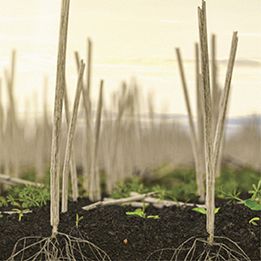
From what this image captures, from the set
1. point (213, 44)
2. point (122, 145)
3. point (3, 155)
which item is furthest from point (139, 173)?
point (213, 44)

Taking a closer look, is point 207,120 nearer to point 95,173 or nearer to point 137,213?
point 137,213

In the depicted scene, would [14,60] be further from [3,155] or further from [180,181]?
[180,181]

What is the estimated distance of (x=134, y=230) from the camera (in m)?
1.78

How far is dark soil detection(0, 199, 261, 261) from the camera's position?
173 centimetres

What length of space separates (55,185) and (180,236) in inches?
15.0

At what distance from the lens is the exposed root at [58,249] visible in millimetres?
1691

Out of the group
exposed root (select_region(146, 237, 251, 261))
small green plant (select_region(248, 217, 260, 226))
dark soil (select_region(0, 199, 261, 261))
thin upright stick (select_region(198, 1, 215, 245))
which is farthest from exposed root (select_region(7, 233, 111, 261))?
small green plant (select_region(248, 217, 260, 226))

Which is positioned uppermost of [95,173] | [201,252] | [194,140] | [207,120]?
[207,120]

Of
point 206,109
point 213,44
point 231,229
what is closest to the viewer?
point 206,109

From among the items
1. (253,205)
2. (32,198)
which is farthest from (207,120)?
(32,198)

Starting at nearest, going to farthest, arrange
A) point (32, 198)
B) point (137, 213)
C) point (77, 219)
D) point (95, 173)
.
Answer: point (77, 219), point (137, 213), point (32, 198), point (95, 173)

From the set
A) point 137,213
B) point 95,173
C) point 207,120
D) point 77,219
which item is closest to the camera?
point 207,120

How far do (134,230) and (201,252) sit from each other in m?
0.20

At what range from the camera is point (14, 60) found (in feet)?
9.84
